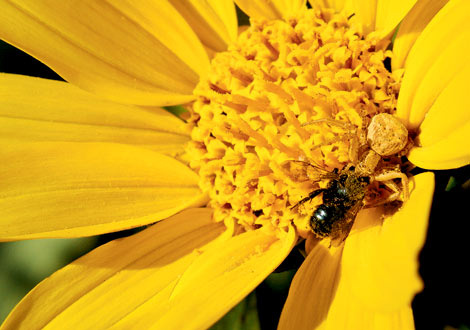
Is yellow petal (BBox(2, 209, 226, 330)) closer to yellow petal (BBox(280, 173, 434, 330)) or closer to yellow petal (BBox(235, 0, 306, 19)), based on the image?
yellow petal (BBox(280, 173, 434, 330))

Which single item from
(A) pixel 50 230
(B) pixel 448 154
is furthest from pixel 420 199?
(A) pixel 50 230

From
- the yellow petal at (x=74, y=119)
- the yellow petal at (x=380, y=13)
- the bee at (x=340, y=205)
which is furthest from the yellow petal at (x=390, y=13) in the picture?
the yellow petal at (x=74, y=119)

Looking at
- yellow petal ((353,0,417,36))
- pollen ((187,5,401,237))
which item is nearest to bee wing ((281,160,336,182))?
pollen ((187,5,401,237))

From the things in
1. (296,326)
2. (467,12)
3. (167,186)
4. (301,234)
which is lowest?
(296,326)

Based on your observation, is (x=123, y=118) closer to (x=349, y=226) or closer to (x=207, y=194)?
(x=207, y=194)

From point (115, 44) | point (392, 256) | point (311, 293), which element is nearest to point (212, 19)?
point (115, 44)

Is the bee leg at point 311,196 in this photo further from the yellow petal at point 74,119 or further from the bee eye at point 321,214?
the yellow petal at point 74,119

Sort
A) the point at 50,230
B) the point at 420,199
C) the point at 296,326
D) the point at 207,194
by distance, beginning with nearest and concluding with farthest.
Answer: the point at 420,199 → the point at 296,326 → the point at 50,230 → the point at 207,194
